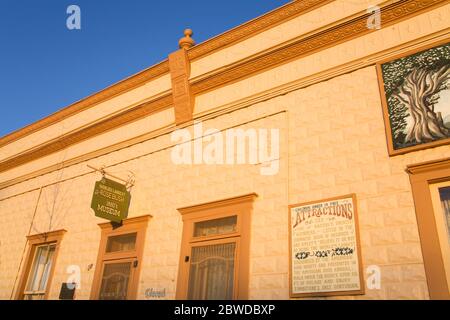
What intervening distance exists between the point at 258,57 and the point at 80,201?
20.5 feet

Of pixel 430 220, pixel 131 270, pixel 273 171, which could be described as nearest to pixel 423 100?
pixel 430 220

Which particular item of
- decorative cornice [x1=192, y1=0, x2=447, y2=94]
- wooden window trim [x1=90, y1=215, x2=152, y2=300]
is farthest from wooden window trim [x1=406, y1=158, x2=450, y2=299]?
wooden window trim [x1=90, y1=215, x2=152, y2=300]

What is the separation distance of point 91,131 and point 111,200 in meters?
3.37

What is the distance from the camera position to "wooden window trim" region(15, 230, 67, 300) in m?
10.9

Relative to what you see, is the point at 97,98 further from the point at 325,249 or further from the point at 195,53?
the point at 325,249

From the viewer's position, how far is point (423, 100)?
269 inches

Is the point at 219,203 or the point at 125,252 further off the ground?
the point at 219,203

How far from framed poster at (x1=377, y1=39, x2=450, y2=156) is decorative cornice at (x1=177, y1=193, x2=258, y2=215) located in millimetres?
2725

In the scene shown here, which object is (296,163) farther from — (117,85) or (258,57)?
(117,85)

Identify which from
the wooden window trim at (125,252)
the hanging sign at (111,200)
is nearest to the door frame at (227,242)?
the wooden window trim at (125,252)

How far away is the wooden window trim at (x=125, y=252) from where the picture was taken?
9.02 metres

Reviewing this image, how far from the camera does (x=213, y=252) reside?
8.16m

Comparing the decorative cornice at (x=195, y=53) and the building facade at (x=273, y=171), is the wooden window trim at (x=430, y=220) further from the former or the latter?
the decorative cornice at (x=195, y=53)

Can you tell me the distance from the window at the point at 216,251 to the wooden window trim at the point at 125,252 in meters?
1.22
